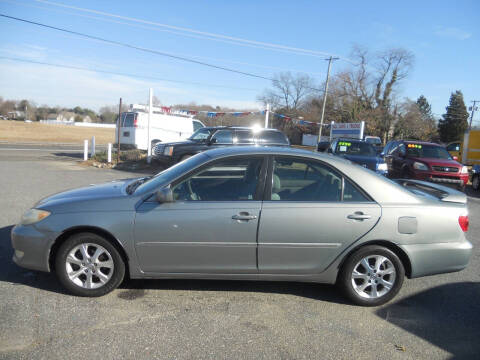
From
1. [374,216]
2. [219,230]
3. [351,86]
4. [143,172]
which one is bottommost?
[143,172]

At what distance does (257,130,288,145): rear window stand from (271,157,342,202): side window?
8.67 meters

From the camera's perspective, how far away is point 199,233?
3545mm

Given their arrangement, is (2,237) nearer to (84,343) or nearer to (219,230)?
(84,343)

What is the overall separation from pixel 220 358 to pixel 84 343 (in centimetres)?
109

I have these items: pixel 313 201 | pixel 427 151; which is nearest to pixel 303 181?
pixel 313 201

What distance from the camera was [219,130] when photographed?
12.7 meters

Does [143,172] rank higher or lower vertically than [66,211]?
lower

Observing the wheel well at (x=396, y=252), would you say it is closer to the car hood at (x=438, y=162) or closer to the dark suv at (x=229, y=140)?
the dark suv at (x=229, y=140)

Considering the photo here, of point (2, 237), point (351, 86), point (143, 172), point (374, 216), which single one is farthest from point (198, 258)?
point (351, 86)

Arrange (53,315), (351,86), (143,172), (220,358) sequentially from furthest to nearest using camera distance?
(351,86), (143,172), (53,315), (220,358)

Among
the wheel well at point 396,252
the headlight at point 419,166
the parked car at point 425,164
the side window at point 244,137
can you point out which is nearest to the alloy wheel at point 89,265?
the wheel well at point 396,252

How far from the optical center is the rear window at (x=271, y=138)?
12555 millimetres

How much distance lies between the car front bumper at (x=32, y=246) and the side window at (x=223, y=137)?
361 inches

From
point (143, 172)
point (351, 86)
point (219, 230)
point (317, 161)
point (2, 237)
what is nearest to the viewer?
point (219, 230)
